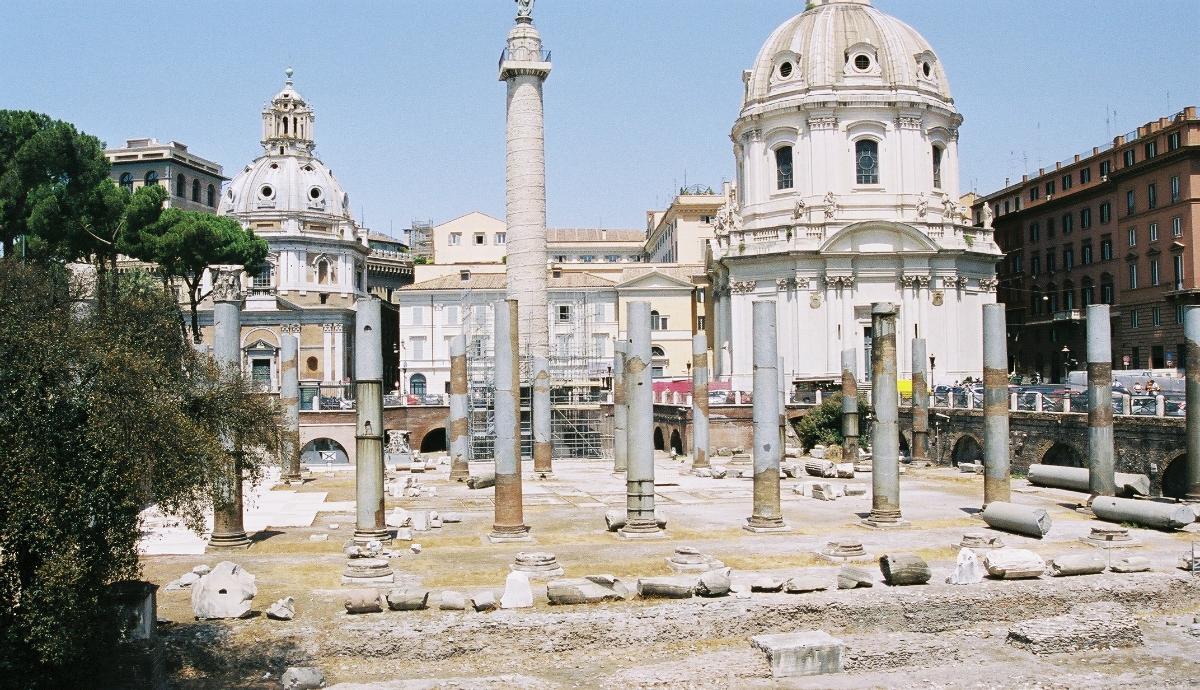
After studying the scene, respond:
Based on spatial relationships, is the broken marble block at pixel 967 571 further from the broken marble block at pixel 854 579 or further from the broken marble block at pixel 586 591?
the broken marble block at pixel 586 591

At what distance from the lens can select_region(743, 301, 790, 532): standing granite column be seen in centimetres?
2158

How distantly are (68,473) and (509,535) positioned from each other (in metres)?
11.3

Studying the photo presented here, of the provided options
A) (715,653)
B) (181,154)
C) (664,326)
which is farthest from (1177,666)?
(181,154)

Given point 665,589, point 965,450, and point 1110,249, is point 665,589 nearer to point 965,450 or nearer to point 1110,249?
point 965,450

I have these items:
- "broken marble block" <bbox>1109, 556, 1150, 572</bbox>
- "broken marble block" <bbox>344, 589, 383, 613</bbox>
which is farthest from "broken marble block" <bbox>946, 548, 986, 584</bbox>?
"broken marble block" <bbox>344, 589, 383, 613</bbox>

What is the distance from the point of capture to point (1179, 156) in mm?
49125

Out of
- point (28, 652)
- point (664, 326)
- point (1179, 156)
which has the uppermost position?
point (1179, 156)

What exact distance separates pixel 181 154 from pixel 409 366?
29238mm

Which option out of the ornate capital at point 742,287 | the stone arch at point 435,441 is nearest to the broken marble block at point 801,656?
the ornate capital at point 742,287

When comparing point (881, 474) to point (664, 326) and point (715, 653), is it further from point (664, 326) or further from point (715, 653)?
point (664, 326)

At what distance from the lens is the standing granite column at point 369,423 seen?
19.7 meters

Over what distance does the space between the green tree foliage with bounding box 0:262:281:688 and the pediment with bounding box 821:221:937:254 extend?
45620 mm

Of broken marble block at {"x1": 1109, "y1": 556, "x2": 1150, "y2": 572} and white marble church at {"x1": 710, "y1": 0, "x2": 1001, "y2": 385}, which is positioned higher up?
white marble church at {"x1": 710, "y1": 0, "x2": 1001, "y2": 385}

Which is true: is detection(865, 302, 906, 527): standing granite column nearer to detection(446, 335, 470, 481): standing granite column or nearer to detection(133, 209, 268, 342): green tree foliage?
detection(446, 335, 470, 481): standing granite column
